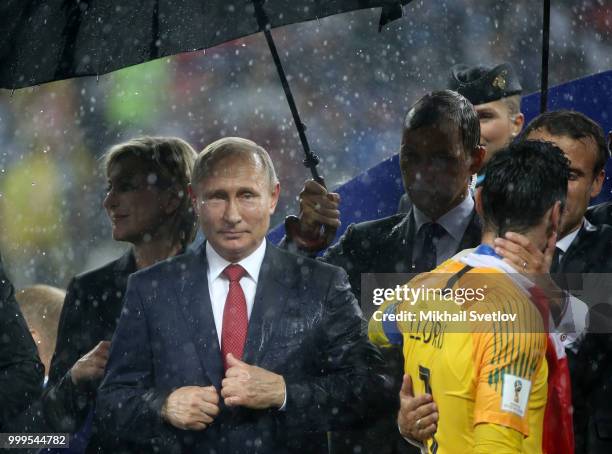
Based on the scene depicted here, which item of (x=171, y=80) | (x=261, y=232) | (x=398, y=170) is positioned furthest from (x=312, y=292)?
(x=171, y=80)

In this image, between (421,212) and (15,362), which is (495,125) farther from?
(15,362)

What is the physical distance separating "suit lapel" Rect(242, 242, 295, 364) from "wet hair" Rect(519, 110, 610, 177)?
0.73 metres

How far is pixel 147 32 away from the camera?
3.14 metres

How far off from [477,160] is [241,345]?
0.79 metres

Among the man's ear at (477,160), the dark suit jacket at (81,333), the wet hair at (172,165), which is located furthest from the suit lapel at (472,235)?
the dark suit jacket at (81,333)

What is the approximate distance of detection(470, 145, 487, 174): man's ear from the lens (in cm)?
291

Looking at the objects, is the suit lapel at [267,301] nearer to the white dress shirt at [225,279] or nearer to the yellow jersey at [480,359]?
the white dress shirt at [225,279]

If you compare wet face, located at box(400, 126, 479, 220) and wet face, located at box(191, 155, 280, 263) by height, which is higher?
wet face, located at box(400, 126, 479, 220)

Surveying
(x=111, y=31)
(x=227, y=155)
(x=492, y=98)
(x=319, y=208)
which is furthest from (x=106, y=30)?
(x=492, y=98)

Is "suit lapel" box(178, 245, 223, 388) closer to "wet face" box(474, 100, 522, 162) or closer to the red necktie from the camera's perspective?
the red necktie

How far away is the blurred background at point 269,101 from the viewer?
10.9 feet

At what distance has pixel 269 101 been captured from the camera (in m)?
3.65

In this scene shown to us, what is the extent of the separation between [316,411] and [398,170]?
733mm

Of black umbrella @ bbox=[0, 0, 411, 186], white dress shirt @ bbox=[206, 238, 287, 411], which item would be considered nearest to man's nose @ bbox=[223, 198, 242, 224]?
white dress shirt @ bbox=[206, 238, 287, 411]
